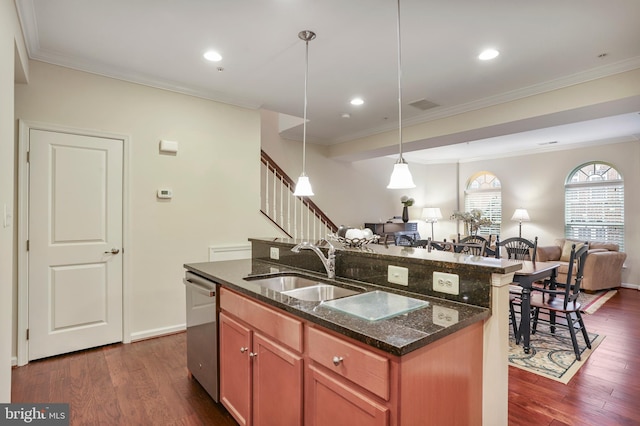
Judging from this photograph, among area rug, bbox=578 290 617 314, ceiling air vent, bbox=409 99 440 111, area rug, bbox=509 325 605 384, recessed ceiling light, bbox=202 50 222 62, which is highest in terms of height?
recessed ceiling light, bbox=202 50 222 62

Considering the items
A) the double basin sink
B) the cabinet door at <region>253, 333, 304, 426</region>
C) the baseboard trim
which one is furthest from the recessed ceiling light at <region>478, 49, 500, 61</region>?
the baseboard trim

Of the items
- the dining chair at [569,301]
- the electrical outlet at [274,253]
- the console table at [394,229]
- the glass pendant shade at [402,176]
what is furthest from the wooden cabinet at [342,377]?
the console table at [394,229]

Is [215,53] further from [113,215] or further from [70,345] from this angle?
[70,345]

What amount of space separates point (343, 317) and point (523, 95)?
3584 mm

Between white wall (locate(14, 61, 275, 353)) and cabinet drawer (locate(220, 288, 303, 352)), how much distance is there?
68.3 inches

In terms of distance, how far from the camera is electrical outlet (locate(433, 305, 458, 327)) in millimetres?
1280

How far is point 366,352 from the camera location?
115cm

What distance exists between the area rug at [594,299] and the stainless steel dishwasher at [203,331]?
4.75 meters

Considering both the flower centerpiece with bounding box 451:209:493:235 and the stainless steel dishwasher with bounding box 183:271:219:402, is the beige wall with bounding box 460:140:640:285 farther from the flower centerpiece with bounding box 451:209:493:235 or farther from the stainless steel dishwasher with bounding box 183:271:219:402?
the stainless steel dishwasher with bounding box 183:271:219:402

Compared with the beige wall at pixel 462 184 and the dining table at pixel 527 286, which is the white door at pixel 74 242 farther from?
the dining table at pixel 527 286

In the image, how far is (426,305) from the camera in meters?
1.50

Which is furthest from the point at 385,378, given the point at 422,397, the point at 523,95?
the point at 523,95

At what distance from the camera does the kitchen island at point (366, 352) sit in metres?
1.12

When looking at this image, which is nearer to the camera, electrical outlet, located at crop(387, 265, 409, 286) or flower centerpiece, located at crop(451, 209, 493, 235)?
electrical outlet, located at crop(387, 265, 409, 286)
